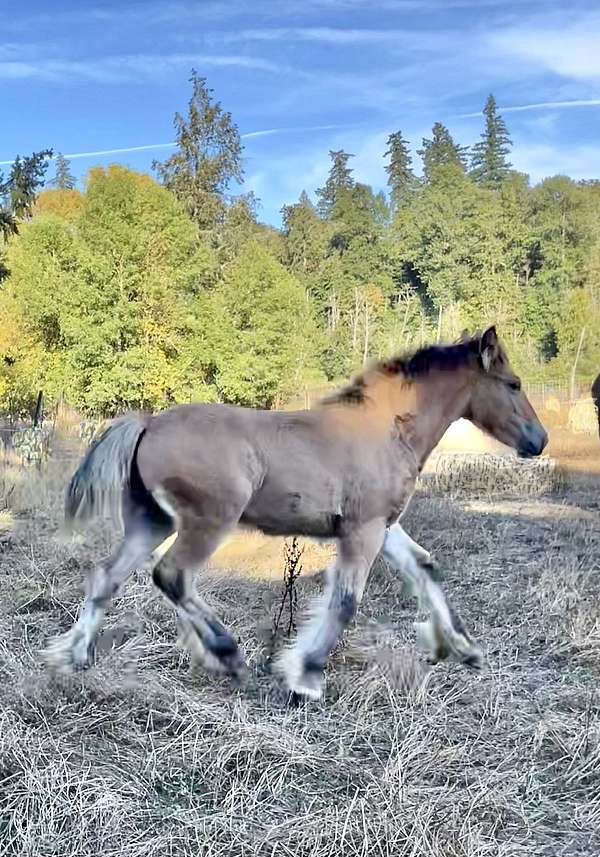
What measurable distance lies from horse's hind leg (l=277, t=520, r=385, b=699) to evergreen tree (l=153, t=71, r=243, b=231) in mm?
25995

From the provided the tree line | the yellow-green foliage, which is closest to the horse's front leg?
the tree line

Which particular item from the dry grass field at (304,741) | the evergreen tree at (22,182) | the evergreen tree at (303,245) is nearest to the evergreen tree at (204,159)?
the evergreen tree at (303,245)

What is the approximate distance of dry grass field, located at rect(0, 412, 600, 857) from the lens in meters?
2.17

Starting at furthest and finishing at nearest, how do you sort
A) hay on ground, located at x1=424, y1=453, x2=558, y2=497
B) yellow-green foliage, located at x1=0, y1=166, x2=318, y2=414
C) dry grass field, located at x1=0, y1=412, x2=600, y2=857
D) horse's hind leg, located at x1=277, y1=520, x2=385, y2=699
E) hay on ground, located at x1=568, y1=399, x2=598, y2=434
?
yellow-green foliage, located at x1=0, y1=166, x2=318, y2=414, hay on ground, located at x1=568, y1=399, x2=598, y2=434, hay on ground, located at x1=424, y1=453, x2=558, y2=497, horse's hind leg, located at x1=277, y1=520, x2=385, y2=699, dry grass field, located at x1=0, y1=412, x2=600, y2=857

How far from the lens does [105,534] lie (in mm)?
A: 5750

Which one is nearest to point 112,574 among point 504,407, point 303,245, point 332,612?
point 332,612

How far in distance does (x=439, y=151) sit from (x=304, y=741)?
45232mm

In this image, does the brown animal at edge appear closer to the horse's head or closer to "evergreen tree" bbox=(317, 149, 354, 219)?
the horse's head

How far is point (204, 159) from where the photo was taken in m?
28.4

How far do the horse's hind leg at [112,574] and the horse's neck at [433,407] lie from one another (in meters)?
1.17

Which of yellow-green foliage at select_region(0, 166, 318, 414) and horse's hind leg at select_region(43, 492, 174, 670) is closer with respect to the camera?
horse's hind leg at select_region(43, 492, 174, 670)

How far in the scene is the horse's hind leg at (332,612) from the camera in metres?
3.08

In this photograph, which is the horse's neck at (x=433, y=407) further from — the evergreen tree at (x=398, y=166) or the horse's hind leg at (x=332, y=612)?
the evergreen tree at (x=398, y=166)

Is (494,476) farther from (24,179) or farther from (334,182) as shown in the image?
(334,182)
